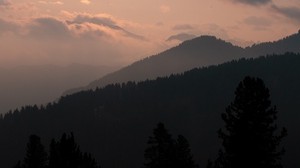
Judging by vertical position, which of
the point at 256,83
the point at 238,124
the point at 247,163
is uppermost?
the point at 256,83

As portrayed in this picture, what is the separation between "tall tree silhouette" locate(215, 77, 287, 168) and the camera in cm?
3612

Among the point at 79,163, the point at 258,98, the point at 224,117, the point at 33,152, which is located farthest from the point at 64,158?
the point at 33,152

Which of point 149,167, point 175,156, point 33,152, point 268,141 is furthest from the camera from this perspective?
point 33,152

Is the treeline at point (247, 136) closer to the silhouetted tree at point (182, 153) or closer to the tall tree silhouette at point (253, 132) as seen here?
the tall tree silhouette at point (253, 132)

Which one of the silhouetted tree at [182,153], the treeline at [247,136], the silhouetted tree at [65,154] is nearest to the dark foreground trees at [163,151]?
the silhouetted tree at [182,153]

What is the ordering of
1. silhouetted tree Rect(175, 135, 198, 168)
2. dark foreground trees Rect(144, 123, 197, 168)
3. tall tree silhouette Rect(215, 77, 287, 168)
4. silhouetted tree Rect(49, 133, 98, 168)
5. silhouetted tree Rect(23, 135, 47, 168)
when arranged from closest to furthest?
1. tall tree silhouette Rect(215, 77, 287, 168)
2. silhouetted tree Rect(49, 133, 98, 168)
3. dark foreground trees Rect(144, 123, 197, 168)
4. silhouetted tree Rect(175, 135, 198, 168)
5. silhouetted tree Rect(23, 135, 47, 168)

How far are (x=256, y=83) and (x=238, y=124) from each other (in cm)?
308

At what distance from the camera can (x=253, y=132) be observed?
119 feet

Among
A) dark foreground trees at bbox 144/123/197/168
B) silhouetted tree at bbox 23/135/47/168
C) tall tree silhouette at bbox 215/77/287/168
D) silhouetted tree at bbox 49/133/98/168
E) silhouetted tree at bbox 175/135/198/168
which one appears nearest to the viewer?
tall tree silhouette at bbox 215/77/287/168

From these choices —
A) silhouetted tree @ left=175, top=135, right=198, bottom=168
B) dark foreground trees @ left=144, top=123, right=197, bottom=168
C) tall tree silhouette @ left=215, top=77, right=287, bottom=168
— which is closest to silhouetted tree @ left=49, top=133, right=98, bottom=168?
tall tree silhouette @ left=215, top=77, right=287, bottom=168

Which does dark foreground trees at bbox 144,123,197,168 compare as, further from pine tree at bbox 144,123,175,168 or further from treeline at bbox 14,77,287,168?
treeline at bbox 14,77,287,168

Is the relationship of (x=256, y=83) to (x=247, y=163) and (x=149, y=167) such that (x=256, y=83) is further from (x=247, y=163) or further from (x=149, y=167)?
(x=149, y=167)

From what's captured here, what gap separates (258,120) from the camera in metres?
36.2

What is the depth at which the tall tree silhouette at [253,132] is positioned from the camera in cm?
3612
